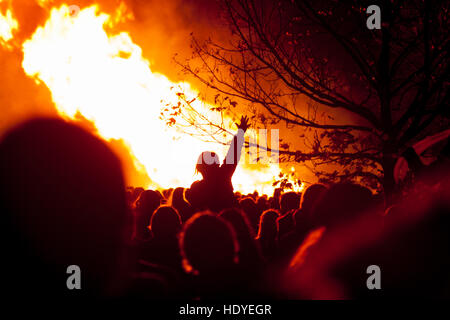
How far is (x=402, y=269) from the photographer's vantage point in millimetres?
1882

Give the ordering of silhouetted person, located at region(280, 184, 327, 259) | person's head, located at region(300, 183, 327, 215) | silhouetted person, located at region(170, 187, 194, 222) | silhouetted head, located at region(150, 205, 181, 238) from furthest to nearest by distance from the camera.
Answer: silhouetted person, located at region(170, 187, 194, 222), person's head, located at region(300, 183, 327, 215), silhouetted head, located at region(150, 205, 181, 238), silhouetted person, located at region(280, 184, 327, 259)

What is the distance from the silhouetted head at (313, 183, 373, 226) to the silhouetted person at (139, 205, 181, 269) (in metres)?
0.98

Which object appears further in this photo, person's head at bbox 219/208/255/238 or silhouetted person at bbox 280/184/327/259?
silhouetted person at bbox 280/184/327/259

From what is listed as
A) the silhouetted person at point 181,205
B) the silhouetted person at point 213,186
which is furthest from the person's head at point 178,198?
the silhouetted person at point 213,186

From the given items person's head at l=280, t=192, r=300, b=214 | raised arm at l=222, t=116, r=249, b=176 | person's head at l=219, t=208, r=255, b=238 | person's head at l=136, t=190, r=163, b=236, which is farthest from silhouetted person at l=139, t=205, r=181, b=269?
person's head at l=280, t=192, r=300, b=214

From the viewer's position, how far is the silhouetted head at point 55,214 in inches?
62.7

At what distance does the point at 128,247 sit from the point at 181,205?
2.90m

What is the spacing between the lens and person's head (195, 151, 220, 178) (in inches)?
211

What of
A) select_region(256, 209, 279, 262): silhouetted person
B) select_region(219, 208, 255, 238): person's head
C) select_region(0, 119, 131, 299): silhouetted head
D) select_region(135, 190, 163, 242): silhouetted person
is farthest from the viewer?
select_region(135, 190, 163, 242): silhouetted person

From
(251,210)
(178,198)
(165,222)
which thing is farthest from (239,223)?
(178,198)

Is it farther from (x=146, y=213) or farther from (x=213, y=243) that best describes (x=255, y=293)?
(x=146, y=213)

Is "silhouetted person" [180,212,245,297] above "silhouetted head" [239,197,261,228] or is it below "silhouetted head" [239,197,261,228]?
below

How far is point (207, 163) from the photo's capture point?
547 centimetres

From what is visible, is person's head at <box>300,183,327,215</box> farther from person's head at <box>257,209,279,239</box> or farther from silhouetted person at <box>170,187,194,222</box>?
silhouetted person at <box>170,187,194,222</box>
